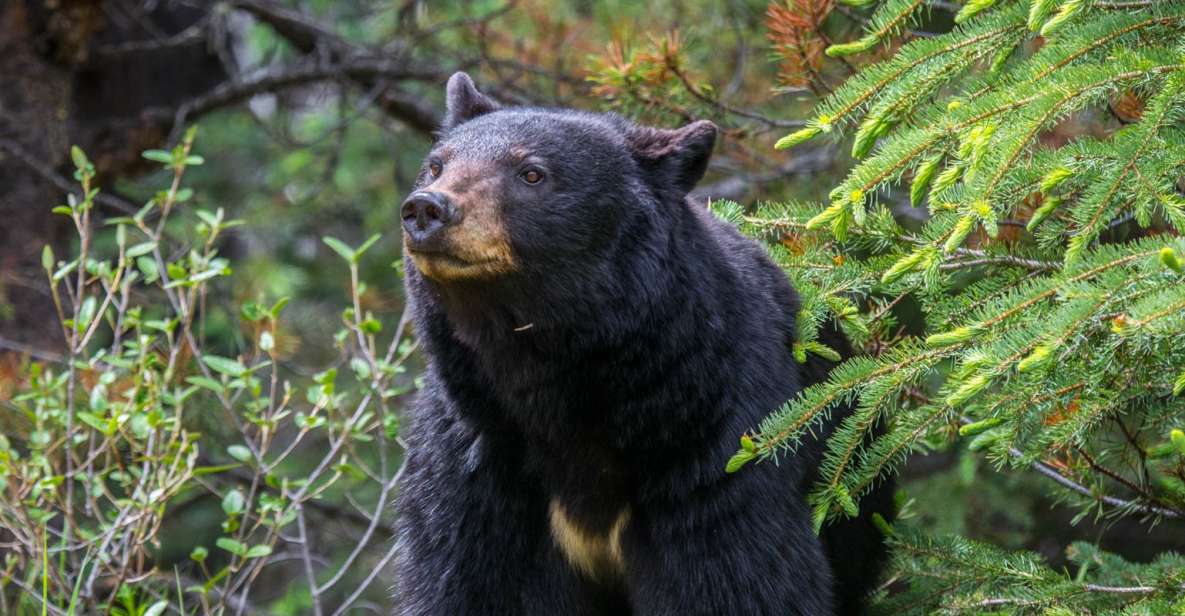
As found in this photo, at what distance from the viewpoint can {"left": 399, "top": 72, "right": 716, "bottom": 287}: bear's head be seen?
3.03 meters

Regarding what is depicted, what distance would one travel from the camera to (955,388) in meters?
2.87

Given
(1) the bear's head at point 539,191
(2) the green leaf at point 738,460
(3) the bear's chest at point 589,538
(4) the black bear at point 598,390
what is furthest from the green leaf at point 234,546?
(2) the green leaf at point 738,460

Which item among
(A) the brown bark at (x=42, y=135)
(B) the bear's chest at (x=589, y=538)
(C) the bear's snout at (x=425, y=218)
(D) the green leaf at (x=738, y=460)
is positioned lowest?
(A) the brown bark at (x=42, y=135)

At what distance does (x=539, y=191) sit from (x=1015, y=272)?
4.01 feet

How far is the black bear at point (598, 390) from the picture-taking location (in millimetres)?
3242

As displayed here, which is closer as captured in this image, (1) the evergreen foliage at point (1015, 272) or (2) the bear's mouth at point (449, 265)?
(1) the evergreen foliage at point (1015, 272)

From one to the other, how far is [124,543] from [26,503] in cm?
32

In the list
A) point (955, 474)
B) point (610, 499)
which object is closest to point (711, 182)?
point (955, 474)

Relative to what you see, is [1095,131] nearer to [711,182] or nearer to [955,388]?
[955,388]

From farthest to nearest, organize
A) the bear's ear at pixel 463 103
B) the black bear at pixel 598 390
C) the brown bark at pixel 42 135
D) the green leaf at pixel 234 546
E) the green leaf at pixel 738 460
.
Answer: the brown bark at pixel 42 135 < the green leaf at pixel 234 546 < the bear's ear at pixel 463 103 < the black bear at pixel 598 390 < the green leaf at pixel 738 460

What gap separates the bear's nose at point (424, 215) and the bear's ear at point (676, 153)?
69 cm

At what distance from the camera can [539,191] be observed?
327 centimetres

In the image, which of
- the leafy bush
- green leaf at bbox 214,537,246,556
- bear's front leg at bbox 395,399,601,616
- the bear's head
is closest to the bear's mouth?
the bear's head

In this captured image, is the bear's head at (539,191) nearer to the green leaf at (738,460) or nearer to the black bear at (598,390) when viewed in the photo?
the black bear at (598,390)
